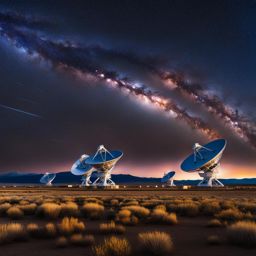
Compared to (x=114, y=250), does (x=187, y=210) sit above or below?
above

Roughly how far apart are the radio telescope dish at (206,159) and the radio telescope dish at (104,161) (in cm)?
1794

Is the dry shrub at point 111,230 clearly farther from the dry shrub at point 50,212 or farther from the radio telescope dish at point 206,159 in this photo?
the radio telescope dish at point 206,159

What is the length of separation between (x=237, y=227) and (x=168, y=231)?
3597mm

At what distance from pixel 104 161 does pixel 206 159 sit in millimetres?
25699

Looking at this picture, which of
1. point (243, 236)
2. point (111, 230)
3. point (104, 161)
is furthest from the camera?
point (104, 161)

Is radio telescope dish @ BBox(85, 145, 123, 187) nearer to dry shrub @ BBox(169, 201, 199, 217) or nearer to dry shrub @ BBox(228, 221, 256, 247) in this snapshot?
dry shrub @ BBox(169, 201, 199, 217)

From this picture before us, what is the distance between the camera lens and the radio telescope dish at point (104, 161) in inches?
3540

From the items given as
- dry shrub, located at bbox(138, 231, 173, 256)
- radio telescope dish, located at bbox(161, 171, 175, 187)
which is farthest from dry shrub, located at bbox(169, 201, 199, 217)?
radio telescope dish, located at bbox(161, 171, 175, 187)

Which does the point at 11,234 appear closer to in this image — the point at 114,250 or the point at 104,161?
the point at 114,250

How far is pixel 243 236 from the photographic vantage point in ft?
37.0

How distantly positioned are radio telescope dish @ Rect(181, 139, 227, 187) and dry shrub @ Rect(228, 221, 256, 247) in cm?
6454

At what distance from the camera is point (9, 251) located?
35.9ft

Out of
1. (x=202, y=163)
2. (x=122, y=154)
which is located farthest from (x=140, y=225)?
(x=122, y=154)

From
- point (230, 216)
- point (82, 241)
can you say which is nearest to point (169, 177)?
point (230, 216)
